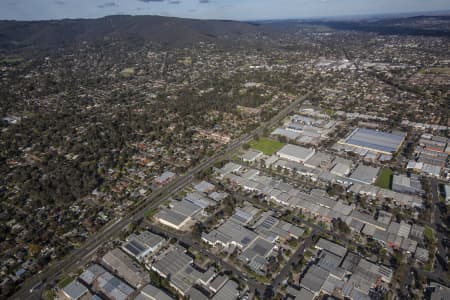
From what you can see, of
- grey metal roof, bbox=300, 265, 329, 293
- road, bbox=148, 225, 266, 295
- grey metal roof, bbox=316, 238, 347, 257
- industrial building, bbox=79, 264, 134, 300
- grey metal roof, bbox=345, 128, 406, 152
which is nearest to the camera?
grey metal roof, bbox=300, 265, 329, 293

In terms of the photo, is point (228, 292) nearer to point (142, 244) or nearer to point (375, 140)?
point (142, 244)

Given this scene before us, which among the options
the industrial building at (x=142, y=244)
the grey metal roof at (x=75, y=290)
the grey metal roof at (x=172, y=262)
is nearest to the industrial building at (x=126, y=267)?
the industrial building at (x=142, y=244)

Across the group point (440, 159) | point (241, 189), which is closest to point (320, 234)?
point (241, 189)

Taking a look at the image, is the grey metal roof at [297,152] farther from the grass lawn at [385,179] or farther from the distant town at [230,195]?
the grass lawn at [385,179]

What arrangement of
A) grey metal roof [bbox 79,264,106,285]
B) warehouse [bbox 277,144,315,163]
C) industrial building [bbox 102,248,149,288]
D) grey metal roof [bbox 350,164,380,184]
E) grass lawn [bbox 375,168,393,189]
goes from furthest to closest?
warehouse [bbox 277,144,315,163] → grey metal roof [bbox 350,164,380,184] → grass lawn [bbox 375,168,393,189] → grey metal roof [bbox 79,264,106,285] → industrial building [bbox 102,248,149,288]

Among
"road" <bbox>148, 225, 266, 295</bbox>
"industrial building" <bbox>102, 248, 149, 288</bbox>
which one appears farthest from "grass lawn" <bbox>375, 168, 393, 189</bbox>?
"industrial building" <bbox>102, 248, 149, 288</bbox>

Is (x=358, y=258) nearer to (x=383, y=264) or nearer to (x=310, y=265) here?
(x=383, y=264)

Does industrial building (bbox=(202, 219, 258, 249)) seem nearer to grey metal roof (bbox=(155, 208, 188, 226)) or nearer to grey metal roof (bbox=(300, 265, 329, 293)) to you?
grey metal roof (bbox=(155, 208, 188, 226))
